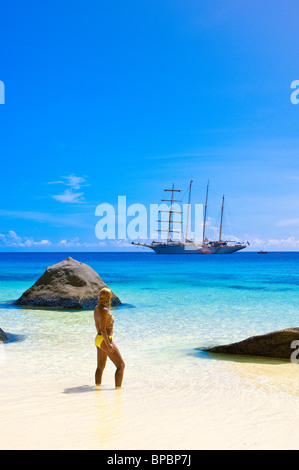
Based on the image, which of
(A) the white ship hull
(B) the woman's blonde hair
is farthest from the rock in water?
(A) the white ship hull

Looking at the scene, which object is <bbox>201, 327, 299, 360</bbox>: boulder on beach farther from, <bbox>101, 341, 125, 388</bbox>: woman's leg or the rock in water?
the rock in water

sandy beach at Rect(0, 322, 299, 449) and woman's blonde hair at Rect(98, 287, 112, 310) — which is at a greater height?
woman's blonde hair at Rect(98, 287, 112, 310)

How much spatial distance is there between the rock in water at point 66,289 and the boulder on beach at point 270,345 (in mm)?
8067

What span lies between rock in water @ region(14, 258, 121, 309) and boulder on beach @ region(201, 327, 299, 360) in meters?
8.07

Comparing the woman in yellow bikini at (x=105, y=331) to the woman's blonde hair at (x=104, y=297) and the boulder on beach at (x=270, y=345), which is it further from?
the boulder on beach at (x=270, y=345)

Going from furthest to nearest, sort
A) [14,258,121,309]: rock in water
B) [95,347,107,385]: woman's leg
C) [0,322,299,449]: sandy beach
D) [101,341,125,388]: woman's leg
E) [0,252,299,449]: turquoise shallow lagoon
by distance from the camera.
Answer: [14,258,121,309]: rock in water
[95,347,107,385]: woman's leg
[101,341,125,388]: woman's leg
[0,252,299,449]: turquoise shallow lagoon
[0,322,299,449]: sandy beach

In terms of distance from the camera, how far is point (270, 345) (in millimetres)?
7852

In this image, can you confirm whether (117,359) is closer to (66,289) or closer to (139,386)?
(139,386)

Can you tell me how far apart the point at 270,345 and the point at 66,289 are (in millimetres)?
9413

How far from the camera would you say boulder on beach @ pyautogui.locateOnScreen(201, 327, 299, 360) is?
767cm

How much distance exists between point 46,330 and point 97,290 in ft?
15.8

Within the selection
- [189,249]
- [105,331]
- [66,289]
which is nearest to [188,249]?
[189,249]

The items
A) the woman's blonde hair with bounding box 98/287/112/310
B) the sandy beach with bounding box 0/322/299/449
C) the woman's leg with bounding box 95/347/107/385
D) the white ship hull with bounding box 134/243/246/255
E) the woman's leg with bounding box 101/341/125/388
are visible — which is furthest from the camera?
the white ship hull with bounding box 134/243/246/255

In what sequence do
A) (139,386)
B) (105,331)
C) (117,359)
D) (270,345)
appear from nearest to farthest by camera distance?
(105,331) → (117,359) → (139,386) → (270,345)
